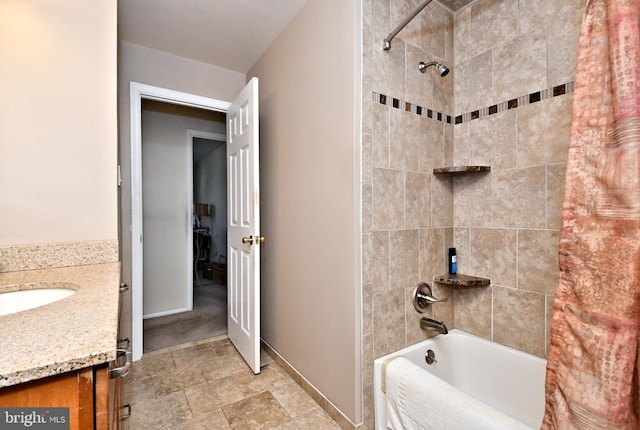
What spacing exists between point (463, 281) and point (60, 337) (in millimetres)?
1754

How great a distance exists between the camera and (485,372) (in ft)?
5.37

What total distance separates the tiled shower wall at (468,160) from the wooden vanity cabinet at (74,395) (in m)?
1.12

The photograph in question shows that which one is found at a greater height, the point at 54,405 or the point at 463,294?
the point at 54,405

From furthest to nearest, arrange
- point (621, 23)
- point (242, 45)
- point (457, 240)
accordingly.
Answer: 1. point (242, 45)
2. point (457, 240)
3. point (621, 23)

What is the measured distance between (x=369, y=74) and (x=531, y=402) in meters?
1.80

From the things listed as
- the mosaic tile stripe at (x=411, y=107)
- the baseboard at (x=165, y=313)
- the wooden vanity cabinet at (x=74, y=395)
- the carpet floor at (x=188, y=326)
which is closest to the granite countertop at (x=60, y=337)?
the wooden vanity cabinet at (x=74, y=395)

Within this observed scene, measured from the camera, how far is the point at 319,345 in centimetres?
179

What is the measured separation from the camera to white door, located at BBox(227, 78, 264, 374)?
2062 millimetres

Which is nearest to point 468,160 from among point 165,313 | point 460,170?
point 460,170

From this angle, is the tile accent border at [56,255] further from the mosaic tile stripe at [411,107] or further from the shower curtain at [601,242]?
the shower curtain at [601,242]

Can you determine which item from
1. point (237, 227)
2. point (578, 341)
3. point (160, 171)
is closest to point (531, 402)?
point (578, 341)

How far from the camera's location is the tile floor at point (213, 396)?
64.3 inches

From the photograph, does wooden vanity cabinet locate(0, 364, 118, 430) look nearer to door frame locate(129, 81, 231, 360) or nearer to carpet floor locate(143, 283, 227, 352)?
door frame locate(129, 81, 231, 360)

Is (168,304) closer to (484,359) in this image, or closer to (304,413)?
(304,413)
